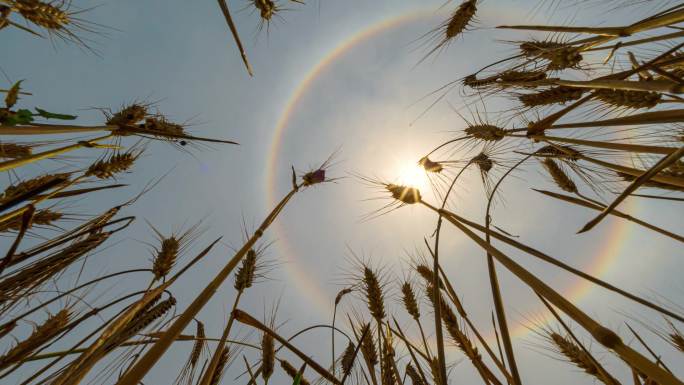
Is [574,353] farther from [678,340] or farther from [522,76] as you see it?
[522,76]

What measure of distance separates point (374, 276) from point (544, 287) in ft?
7.82

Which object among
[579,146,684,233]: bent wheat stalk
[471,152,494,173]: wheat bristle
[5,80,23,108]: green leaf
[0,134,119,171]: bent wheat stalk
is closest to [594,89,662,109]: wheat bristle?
[471,152,494,173]: wheat bristle

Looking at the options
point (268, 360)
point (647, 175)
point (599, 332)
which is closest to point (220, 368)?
point (268, 360)

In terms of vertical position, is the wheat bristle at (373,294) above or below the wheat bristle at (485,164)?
below

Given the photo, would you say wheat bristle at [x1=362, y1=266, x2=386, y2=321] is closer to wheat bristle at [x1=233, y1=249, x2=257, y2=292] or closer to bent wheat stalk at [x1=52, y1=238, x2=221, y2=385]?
wheat bristle at [x1=233, y1=249, x2=257, y2=292]

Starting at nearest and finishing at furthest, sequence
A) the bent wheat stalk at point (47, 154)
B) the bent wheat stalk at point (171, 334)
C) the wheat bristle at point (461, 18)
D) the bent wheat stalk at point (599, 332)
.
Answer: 1. the bent wheat stalk at point (599, 332)
2. the bent wheat stalk at point (171, 334)
3. the bent wheat stalk at point (47, 154)
4. the wheat bristle at point (461, 18)

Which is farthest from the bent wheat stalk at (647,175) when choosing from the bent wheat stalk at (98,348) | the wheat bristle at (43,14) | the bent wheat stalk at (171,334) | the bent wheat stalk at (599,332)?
the wheat bristle at (43,14)

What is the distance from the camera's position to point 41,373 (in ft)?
3.74

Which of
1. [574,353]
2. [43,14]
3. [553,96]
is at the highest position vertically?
[553,96]

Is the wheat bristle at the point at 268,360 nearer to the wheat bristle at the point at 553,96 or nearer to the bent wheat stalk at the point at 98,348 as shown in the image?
the bent wheat stalk at the point at 98,348

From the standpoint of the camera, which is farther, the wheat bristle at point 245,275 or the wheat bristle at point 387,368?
the wheat bristle at point 245,275

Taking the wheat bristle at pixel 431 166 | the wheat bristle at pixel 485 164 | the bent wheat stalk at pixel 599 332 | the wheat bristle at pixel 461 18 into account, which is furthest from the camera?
the wheat bristle at pixel 461 18

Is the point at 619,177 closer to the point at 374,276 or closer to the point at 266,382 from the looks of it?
the point at 374,276

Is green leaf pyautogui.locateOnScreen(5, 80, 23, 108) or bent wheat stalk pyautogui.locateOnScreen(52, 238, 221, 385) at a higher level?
green leaf pyautogui.locateOnScreen(5, 80, 23, 108)
